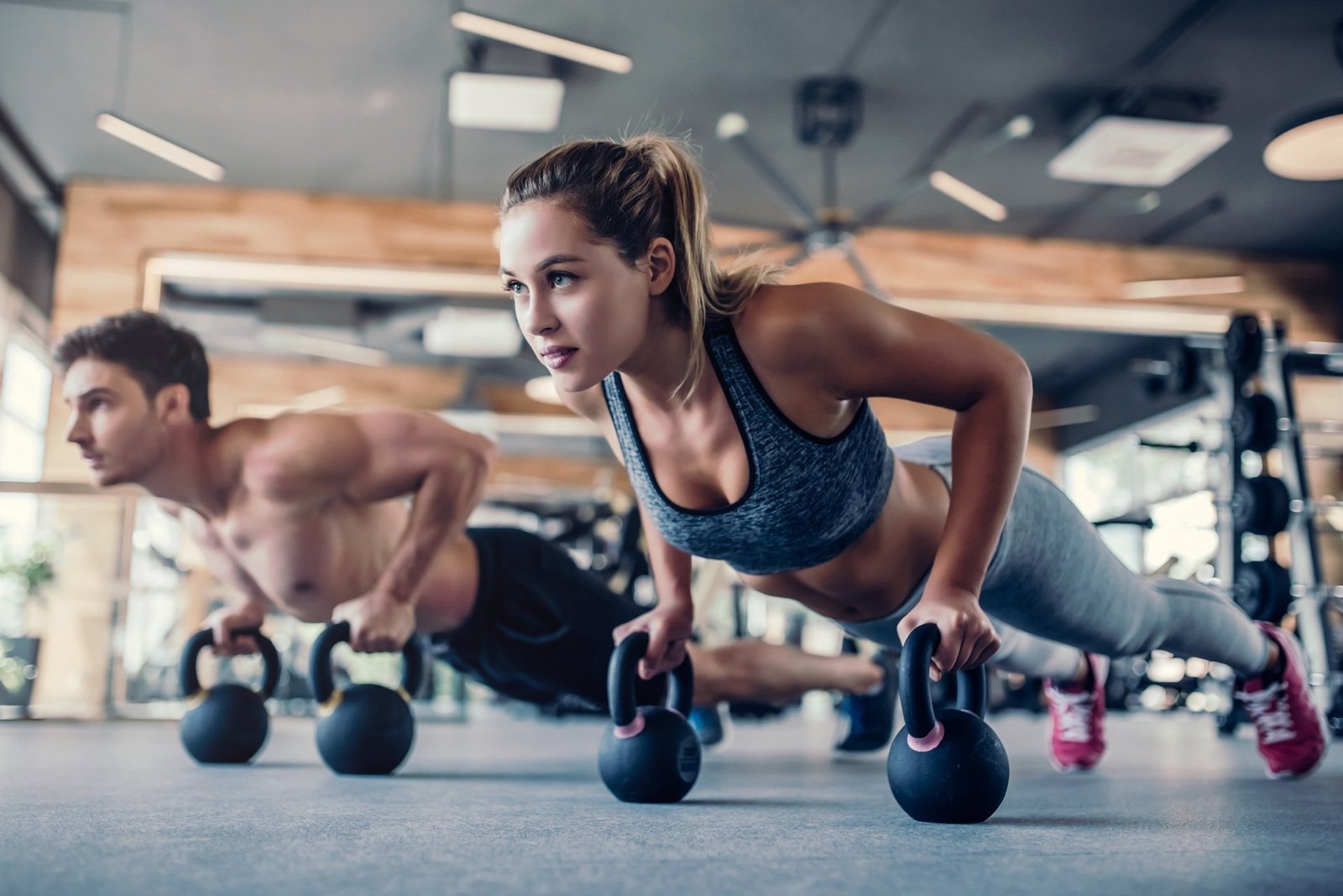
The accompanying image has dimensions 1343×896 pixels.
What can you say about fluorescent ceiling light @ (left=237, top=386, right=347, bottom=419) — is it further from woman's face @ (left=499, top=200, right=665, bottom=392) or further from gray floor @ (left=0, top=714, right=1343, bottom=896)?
woman's face @ (left=499, top=200, right=665, bottom=392)

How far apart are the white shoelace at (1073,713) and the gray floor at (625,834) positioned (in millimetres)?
82

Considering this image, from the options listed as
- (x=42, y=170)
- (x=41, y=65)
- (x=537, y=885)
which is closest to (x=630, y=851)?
(x=537, y=885)

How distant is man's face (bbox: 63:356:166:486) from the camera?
1.86 m

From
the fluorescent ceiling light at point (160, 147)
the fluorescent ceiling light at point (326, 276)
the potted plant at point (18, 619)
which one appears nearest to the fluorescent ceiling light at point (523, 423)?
the fluorescent ceiling light at point (326, 276)

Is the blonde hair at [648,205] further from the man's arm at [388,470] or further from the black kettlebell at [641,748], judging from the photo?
the man's arm at [388,470]

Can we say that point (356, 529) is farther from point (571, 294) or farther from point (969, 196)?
point (969, 196)

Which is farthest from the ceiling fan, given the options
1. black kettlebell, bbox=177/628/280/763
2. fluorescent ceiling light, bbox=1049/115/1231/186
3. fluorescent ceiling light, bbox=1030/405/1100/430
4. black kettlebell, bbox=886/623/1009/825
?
fluorescent ceiling light, bbox=1030/405/1100/430

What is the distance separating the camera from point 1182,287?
605 centimetres

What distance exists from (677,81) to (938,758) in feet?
12.7

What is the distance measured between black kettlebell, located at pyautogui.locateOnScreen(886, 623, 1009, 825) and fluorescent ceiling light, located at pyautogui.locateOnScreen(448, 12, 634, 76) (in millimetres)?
3495

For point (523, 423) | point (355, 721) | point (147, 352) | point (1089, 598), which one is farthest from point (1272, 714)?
point (523, 423)

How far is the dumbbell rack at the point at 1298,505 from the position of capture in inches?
137

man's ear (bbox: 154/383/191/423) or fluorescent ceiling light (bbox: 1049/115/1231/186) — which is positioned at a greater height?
fluorescent ceiling light (bbox: 1049/115/1231/186)

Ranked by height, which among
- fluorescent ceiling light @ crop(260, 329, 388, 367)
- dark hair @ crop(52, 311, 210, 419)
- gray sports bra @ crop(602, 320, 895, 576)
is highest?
fluorescent ceiling light @ crop(260, 329, 388, 367)
